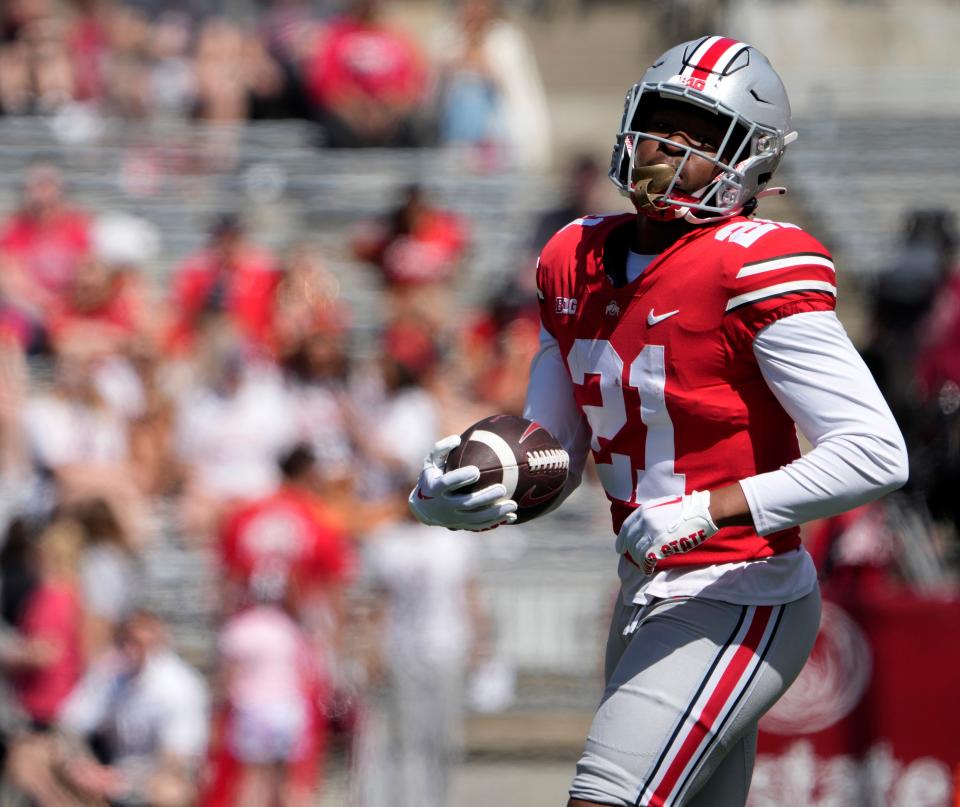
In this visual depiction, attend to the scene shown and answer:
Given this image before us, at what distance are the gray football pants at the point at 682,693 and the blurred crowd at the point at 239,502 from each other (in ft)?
15.2

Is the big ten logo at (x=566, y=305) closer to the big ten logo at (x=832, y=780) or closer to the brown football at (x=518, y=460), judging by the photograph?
the brown football at (x=518, y=460)

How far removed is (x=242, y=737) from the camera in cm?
830

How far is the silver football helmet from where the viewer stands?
3.91 meters

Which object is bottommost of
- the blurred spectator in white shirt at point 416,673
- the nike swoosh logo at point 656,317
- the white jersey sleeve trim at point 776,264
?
the blurred spectator in white shirt at point 416,673

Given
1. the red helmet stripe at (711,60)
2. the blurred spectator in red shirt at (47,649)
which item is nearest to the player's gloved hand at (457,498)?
the red helmet stripe at (711,60)

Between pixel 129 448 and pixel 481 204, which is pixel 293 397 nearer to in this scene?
pixel 129 448

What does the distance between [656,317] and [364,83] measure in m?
8.53

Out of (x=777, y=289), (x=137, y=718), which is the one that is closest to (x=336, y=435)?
(x=137, y=718)

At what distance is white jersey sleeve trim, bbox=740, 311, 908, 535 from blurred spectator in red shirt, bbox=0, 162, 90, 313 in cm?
726

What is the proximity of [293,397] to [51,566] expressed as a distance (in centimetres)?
165

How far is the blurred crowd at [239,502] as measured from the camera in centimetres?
830

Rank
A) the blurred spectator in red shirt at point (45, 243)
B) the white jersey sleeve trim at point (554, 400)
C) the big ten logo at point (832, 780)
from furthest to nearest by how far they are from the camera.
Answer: the blurred spectator in red shirt at point (45, 243) → the big ten logo at point (832, 780) → the white jersey sleeve trim at point (554, 400)

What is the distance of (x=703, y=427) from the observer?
3.89m

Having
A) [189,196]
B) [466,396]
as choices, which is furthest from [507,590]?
[189,196]
